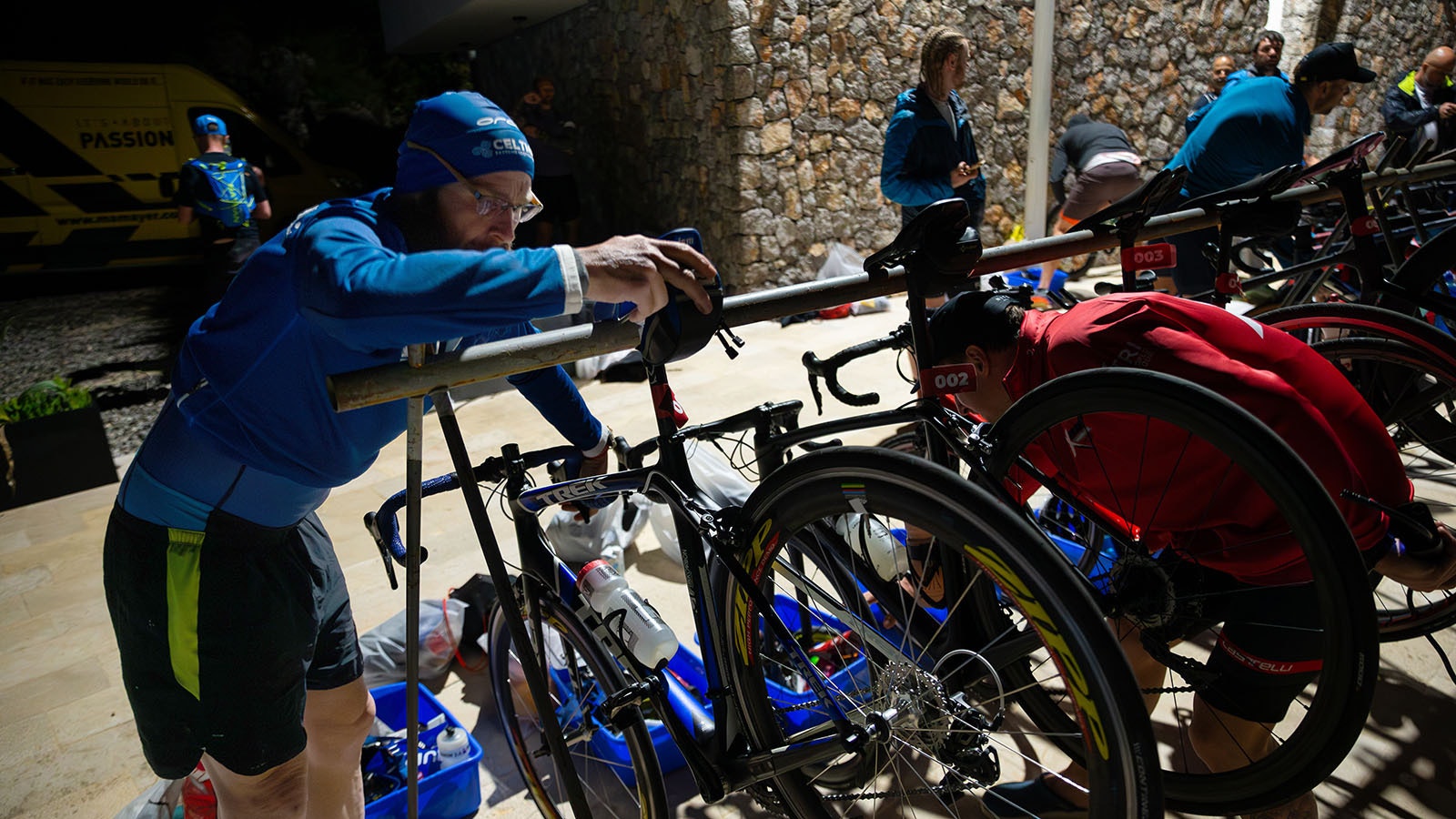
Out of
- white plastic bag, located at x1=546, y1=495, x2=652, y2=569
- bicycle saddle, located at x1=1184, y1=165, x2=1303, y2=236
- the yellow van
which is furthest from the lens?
the yellow van

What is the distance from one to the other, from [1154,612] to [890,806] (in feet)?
2.69

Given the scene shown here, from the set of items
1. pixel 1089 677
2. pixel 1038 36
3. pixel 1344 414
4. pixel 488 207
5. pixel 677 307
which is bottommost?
pixel 1089 677

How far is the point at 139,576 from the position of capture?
4.88ft

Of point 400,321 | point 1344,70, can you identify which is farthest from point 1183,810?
point 1344,70

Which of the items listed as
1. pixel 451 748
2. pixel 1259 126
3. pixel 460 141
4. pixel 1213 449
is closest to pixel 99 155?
pixel 451 748

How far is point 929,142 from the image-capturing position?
15.0ft

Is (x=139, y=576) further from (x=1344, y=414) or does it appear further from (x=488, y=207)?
(x=1344, y=414)

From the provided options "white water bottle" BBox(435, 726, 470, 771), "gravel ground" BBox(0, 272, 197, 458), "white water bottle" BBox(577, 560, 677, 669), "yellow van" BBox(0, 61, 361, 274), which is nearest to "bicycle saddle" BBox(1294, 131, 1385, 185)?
"white water bottle" BBox(577, 560, 677, 669)

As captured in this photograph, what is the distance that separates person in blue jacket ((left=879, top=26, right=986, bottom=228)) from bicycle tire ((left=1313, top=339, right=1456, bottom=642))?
2202 millimetres

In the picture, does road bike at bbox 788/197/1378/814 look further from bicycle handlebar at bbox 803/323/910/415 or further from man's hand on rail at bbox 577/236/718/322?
man's hand on rail at bbox 577/236/718/322

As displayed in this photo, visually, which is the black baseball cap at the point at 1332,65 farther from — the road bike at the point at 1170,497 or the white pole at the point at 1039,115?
the road bike at the point at 1170,497

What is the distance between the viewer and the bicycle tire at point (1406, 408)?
2.17 meters

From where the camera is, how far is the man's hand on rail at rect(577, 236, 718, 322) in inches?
47.3

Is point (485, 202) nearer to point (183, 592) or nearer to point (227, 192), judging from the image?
point (183, 592)
